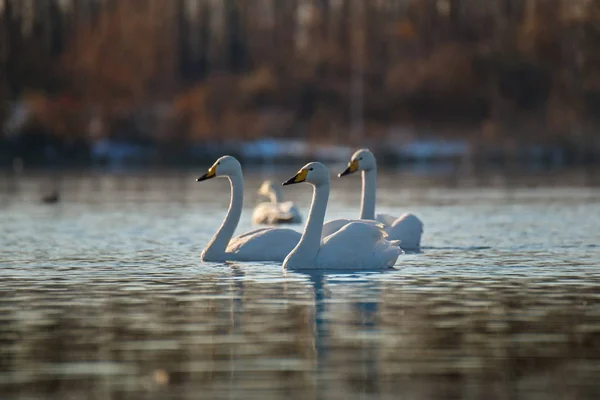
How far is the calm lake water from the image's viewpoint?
8.73 m

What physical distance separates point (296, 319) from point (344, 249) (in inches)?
149

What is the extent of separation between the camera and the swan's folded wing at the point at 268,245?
54.0ft

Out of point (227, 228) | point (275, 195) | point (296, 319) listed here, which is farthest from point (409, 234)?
point (275, 195)

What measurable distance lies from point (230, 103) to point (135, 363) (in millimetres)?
59698

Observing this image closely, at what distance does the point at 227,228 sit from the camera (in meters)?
17.1

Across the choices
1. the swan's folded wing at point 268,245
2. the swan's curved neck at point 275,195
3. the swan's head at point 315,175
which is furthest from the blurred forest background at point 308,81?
the swan's head at point 315,175

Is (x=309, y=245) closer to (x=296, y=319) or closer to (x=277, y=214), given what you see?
(x=296, y=319)

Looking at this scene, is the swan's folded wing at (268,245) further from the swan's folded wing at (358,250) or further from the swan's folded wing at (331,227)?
the swan's folded wing at (358,250)

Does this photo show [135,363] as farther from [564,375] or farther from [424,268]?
[424,268]

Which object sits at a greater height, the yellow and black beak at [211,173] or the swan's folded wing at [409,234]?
the yellow and black beak at [211,173]

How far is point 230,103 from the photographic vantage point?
6881 centimetres

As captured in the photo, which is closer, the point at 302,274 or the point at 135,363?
the point at 135,363

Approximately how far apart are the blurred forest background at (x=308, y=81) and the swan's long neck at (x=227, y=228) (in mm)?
37217

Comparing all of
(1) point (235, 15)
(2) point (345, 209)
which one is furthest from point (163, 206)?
(1) point (235, 15)
